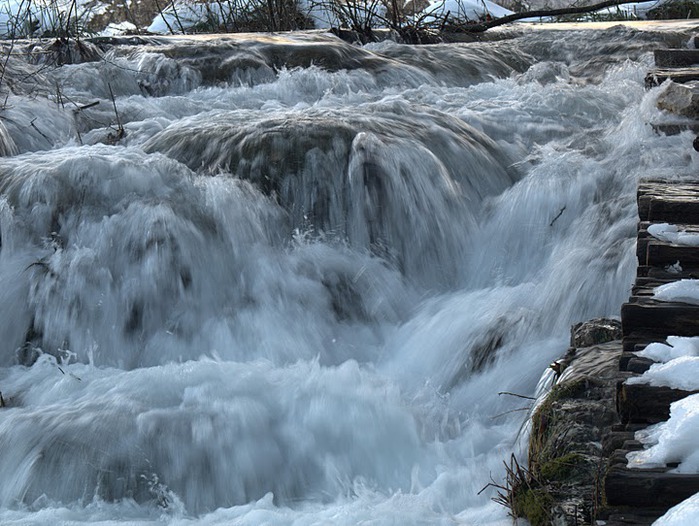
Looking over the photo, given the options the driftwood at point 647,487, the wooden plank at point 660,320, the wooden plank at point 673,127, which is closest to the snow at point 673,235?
the wooden plank at point 660,320

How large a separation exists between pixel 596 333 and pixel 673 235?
1.42 ft

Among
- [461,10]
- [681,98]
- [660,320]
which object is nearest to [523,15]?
[461,10]

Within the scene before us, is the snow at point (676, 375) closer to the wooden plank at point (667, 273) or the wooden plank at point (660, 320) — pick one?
the wooden plank at point (660, 320)

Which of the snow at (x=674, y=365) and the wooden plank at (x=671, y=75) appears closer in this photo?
the snow at (x=674, y=365)

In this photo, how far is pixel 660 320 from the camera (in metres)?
2.43

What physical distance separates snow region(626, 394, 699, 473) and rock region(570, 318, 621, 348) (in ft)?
3.99

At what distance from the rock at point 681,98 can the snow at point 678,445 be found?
420 centimetres

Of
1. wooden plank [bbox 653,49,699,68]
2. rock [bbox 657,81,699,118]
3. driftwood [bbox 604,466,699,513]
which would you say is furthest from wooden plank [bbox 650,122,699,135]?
driftwood [bbox 604,466,699,513]

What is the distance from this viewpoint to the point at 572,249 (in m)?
5.01

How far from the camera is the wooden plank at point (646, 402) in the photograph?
2064 mm

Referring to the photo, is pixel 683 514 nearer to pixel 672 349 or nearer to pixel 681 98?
pixel 672 349

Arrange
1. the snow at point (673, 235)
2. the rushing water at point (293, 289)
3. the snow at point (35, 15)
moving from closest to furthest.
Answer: the snow at point (673, 235)
the rushing water at point (293, 289)
the snow at point (35, 15)

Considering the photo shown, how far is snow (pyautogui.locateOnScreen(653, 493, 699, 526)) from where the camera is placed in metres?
1.53

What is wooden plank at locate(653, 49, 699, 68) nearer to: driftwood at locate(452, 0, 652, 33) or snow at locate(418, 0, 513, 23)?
driftwood at locate(452, 0, 652, 33)
